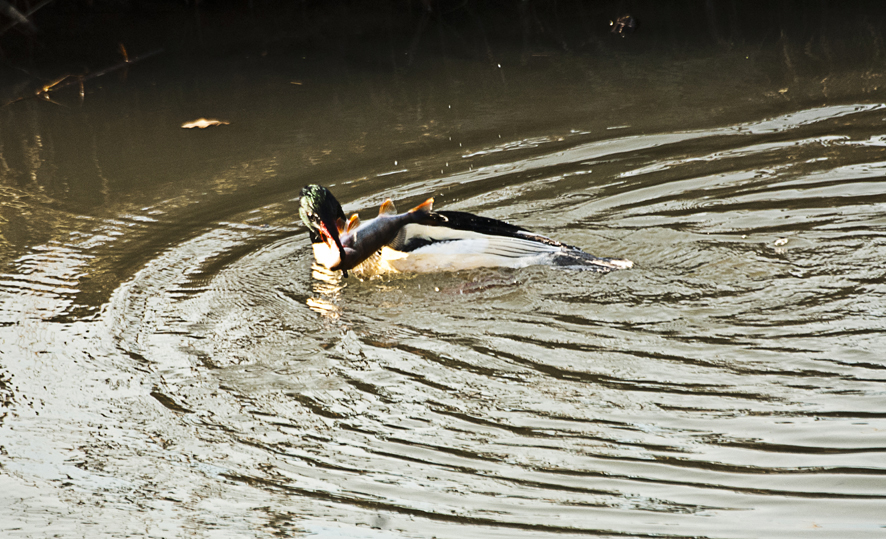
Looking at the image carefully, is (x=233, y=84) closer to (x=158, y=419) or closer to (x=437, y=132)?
(x=437, y=132)

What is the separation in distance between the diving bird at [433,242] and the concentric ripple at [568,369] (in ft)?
0.36

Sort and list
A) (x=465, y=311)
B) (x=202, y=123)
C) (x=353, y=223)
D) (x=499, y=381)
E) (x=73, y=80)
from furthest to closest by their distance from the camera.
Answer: (x=73, y=80)
(x=202, y=123)
(x=353, y=223)
(x=465, y=311)
(x=499, y=381)

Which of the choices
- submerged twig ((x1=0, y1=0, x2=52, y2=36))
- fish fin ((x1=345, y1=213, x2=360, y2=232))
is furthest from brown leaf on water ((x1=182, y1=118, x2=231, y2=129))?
fish fin ((x1=345, y1=213, x2=360, y2=232))

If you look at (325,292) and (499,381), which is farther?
(325,292)

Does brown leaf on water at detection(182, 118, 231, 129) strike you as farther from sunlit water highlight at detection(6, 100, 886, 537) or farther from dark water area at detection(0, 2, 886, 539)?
sunlit water highlight at detection(6, 100, 886, 537)

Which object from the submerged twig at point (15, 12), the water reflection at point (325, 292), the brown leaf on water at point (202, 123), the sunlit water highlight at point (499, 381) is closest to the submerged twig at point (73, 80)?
the submerged twig at point (15, 12)

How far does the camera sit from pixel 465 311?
4668mm

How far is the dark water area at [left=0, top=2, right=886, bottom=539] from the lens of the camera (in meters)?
3.25

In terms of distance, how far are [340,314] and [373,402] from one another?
101 cm

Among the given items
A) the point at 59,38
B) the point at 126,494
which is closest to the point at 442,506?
the point at 126,494

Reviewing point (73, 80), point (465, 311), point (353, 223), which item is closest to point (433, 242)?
point (353, 223)

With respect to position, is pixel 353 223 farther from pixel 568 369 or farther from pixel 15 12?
pixel 15 12

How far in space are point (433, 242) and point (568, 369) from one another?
4.52 ft

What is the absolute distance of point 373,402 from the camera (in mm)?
3859
